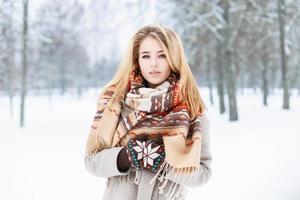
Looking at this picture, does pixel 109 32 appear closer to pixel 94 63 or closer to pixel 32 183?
pixel 32 183

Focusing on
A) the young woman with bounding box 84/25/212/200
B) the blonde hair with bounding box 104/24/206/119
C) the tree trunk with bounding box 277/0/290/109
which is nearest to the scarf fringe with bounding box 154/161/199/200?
the young woman with bounding box 84/25/212/200

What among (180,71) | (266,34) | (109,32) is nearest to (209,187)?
(180,71)

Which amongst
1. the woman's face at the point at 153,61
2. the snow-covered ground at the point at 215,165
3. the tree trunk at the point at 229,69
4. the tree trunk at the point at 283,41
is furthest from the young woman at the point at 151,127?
the tree trunk at the point at 283,41

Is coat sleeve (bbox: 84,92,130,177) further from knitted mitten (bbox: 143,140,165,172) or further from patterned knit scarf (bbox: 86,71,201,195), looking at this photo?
knitted mitten (bbox: 143,140,165,172)

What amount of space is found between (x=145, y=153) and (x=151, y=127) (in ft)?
0.38

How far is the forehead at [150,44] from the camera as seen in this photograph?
64.7 inches

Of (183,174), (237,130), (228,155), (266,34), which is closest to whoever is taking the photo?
(183,174)

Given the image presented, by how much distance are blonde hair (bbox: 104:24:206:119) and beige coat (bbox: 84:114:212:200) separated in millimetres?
103

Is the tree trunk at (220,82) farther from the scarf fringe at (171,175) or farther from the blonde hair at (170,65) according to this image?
the scarf fringe at (171,175)

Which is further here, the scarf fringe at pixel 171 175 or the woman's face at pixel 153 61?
the woman's face at pixel 153 61

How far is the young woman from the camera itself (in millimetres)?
1521

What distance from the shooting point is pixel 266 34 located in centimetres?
1677

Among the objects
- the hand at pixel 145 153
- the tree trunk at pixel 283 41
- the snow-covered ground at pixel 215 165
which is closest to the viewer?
the hand at pixel 145 153

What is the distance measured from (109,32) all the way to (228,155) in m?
Result: 7.48
